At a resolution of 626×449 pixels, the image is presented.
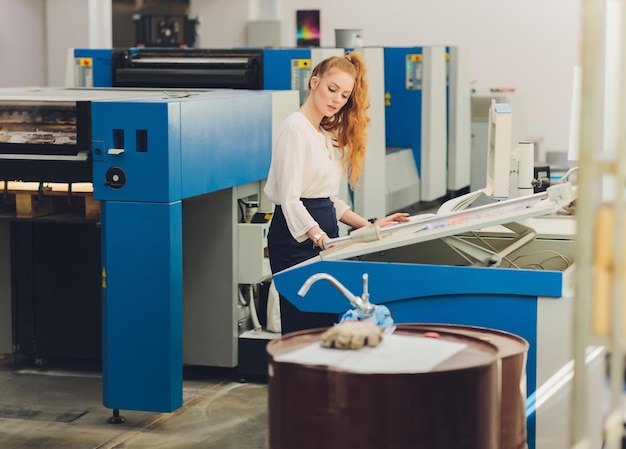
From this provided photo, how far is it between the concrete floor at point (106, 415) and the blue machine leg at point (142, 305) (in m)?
0.16

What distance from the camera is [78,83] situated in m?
6.16

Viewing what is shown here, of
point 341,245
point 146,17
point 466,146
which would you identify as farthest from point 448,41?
point 341,245

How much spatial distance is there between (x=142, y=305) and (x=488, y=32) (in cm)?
722

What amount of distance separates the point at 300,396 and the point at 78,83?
428 centimetres

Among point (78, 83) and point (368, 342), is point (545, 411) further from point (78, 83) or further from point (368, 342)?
point (78, 83)

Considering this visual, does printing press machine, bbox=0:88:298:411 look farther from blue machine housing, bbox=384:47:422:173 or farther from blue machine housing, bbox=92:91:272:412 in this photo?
blue machine housing, bbox=384:47:422:173

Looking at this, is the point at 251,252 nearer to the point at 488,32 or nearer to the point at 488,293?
the point at 488,293

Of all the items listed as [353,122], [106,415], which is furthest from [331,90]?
[106,415]

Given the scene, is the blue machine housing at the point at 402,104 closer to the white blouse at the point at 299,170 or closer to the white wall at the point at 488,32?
the white blouse at the point at 299,170

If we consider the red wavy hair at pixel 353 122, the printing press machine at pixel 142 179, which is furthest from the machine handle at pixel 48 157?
the red wavy hair at pixel 353 122

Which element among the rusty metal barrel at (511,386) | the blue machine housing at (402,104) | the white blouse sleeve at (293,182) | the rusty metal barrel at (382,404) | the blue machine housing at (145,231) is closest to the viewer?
the rusty metal barrel at (382,404)

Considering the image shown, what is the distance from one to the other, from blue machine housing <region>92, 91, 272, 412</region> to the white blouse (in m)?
0.56

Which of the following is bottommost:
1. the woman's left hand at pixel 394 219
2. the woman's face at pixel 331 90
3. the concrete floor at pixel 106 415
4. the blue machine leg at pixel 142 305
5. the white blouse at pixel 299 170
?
the concrete floor at pixel 106 415

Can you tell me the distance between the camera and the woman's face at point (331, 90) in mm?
3635
